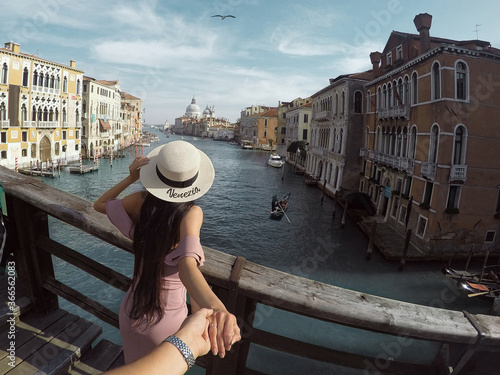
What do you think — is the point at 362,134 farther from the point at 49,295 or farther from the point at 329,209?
the point at 49,295

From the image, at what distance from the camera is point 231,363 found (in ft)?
3.75

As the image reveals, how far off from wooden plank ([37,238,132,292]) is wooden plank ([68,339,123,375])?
1.29 feet

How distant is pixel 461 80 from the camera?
411 inches

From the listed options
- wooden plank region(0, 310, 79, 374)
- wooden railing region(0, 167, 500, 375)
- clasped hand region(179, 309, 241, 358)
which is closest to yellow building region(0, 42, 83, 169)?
wooden plank region(0, 310, 79, 374)

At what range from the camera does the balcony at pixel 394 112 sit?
12779mm

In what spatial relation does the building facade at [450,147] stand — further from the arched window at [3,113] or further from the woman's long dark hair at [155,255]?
the arched window at [3,113]

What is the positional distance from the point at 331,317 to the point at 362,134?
1988 cm

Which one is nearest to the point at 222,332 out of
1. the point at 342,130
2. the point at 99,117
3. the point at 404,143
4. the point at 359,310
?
the point at 359,310

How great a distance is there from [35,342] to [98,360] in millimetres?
Result: 320

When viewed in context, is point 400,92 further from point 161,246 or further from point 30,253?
point 161,246

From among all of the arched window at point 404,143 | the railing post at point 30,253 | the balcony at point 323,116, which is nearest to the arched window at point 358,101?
the balcony at point 323,116

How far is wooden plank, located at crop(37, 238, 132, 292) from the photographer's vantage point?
1438 mm

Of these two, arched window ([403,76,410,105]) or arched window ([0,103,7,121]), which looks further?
arched window ([0,103,7,121])

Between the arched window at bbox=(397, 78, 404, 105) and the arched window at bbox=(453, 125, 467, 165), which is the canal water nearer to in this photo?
the arched window at bbox=(453, 125, 467, 165)
